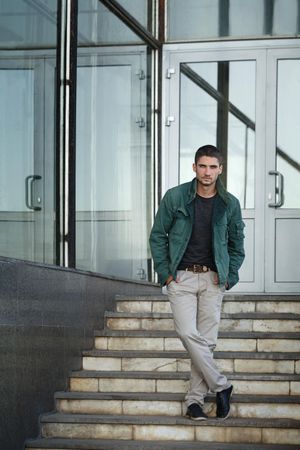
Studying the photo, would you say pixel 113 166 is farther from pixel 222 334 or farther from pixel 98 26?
pixel 222 334

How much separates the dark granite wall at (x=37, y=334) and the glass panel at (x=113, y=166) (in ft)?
1.72

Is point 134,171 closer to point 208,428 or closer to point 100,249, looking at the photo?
point 100,249

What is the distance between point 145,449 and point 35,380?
86cm

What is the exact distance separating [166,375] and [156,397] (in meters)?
0.33

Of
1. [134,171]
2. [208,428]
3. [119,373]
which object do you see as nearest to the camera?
[208,428]

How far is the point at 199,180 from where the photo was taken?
713cm

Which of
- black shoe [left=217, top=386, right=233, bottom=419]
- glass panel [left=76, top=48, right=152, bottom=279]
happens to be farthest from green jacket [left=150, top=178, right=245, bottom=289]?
glass panel [left=76, top=48, right=152, bottom=279]

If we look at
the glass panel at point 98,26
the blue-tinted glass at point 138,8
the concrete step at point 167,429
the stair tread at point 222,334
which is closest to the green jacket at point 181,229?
the concrete step at point 167,429

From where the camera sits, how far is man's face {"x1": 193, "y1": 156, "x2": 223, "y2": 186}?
6.99 m

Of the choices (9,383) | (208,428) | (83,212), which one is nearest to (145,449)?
(208,428)

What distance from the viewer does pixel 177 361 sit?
8258mm

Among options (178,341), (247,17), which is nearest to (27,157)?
(178,341)

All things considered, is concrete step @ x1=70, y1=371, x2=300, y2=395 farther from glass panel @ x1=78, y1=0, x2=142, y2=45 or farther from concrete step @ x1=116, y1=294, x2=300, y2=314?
glass panel @ x1=78, y1=0, x2=142, y2=45

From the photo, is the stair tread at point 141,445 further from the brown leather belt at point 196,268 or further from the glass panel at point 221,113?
the glass panel at point 221,113
